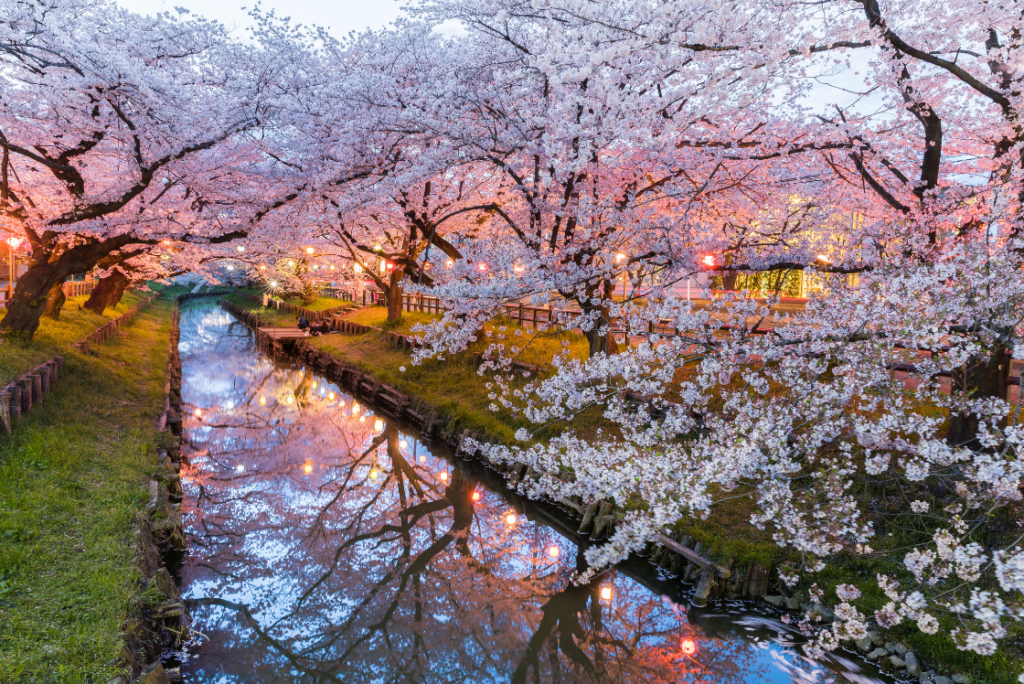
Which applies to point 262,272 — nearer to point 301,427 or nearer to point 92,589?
point 301,427

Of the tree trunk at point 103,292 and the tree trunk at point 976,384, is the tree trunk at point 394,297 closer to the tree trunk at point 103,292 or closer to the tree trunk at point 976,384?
the tree trunk at point 103,292

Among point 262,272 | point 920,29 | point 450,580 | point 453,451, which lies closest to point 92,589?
point 450,580

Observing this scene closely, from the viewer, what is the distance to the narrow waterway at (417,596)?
22.5 ft

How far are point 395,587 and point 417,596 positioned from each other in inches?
16.2

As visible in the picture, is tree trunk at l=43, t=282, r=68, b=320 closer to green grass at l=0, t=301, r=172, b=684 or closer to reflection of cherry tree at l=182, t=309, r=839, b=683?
green grass at l=0, t=301, r=172, b=684

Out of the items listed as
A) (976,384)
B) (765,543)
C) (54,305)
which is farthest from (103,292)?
(976,384)

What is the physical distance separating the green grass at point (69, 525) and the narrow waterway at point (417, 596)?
4.54ft

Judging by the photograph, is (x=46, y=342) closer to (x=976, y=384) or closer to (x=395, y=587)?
(x=395, y=587)

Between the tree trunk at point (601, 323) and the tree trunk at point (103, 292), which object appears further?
the tree trunk at point (103, 292)

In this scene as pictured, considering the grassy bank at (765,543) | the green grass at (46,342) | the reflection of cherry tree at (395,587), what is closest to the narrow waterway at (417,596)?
the reflection of cherry tree at (395,587)

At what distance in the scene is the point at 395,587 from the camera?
866 cm

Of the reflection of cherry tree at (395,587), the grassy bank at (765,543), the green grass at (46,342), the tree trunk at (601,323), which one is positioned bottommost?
the reflection of cherry tree at (395,587)

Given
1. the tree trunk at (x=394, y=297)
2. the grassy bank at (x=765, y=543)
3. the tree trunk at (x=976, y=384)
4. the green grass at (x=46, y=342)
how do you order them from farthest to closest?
the tree trunk at (x=394, y=297) → the green grass at (x=46, y=342) → the tree trunk at (x=976, y=384) → the grassy bank at (x=765, y=543)

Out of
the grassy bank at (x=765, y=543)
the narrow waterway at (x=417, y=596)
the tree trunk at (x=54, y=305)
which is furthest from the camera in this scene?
the tree trunk at (x=54, y=305)
